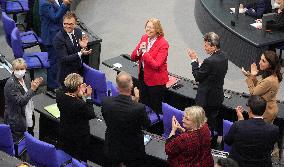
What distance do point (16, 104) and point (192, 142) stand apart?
88.3 inches

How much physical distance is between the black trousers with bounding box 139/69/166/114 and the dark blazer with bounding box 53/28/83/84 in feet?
2.83

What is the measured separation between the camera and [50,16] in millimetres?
7621

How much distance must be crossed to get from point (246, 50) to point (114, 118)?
4309mm

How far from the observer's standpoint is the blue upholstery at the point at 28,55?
762cm

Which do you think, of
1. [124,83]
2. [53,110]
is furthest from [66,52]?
[124,83]

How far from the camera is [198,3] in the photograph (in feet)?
35.1

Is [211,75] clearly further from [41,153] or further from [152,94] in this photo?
[41,153]

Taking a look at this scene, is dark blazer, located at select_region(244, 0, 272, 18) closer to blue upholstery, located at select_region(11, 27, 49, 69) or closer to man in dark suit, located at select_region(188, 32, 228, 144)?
man in dark suit, located at select_region(188, 32, 228, 144)

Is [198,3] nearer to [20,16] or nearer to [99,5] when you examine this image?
[99,5]

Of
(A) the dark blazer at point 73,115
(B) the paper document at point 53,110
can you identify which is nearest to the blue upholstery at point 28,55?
(B) the paper document at point 53,110

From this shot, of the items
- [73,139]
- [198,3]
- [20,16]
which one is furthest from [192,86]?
[20,16]

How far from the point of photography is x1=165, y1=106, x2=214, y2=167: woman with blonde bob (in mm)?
4773

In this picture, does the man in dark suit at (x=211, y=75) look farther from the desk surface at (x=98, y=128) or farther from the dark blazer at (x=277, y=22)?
the dark blazer at (x=277, y=22)

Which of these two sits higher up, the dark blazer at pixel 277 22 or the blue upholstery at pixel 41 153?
the dark blazer at pixel 277 22
